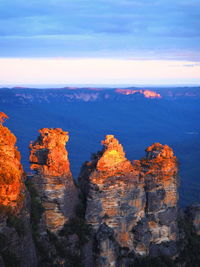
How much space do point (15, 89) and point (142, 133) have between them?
183 ft

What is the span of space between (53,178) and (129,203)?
15.6 ft

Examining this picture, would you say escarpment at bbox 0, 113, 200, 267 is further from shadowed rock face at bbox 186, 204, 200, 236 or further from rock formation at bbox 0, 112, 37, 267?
shadowed rock face at bbox 186, 204, 200, 236

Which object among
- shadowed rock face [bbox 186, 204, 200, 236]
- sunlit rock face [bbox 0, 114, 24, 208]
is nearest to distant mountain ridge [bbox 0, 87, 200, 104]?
shadowed rock face [bbox 186, 204, 200, 236]

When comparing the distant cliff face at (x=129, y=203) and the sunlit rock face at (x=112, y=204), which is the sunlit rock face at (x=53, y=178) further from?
the distant cliff face at (x=129, y=203)

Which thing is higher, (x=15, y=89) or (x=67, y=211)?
(x=15, y=89)

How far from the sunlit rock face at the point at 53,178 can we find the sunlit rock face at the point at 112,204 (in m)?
1.45

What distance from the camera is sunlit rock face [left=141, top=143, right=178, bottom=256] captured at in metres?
24.2

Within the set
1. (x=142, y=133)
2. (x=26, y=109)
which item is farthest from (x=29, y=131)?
(x=142, y=133)

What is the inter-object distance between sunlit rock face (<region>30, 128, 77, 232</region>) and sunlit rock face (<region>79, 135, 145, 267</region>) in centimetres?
145

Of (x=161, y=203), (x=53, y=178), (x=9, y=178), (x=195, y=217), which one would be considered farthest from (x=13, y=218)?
(x=195, y=217)

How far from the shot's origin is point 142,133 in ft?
542

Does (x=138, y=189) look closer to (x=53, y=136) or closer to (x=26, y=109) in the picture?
(x=53, y=136)

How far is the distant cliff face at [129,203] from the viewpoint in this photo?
848 inches

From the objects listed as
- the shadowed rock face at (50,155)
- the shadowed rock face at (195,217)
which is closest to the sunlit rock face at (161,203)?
the shadowed rock face at (195,217)
